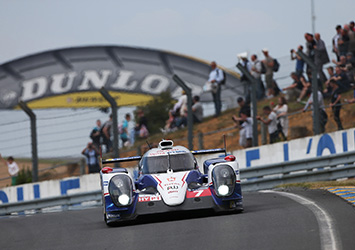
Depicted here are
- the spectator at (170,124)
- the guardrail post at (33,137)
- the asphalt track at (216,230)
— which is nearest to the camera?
the asphalt track at (216,230)

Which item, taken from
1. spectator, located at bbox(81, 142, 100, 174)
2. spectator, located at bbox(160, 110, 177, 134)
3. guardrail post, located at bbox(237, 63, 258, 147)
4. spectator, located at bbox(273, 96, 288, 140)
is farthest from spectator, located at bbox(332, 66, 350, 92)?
spectator, located at bbox(81, 142, 100, 174)

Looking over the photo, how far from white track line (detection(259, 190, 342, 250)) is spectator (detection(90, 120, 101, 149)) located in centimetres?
759

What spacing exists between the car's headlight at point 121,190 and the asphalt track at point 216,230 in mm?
356

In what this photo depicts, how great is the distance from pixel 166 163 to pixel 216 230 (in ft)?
9.27

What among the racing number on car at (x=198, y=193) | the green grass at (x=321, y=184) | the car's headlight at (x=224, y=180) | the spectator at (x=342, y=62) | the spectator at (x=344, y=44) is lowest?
the green grass at (x=321, y=184)

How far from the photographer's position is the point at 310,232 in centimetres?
854

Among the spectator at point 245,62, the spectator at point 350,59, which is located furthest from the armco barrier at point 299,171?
the spectator at point 245,62

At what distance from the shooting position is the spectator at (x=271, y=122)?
18438mm

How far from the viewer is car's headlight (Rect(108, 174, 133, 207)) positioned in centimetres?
1105

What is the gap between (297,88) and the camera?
18.4m

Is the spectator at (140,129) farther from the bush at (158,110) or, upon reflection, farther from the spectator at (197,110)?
the spectator at (197,110)

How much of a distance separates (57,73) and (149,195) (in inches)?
1603

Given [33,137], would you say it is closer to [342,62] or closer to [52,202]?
[52,202]

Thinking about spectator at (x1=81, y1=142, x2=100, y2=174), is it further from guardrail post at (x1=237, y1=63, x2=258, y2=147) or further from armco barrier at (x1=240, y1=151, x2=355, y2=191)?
armco barrier at (x1=240, y1=151, x2=355, y2=191)
